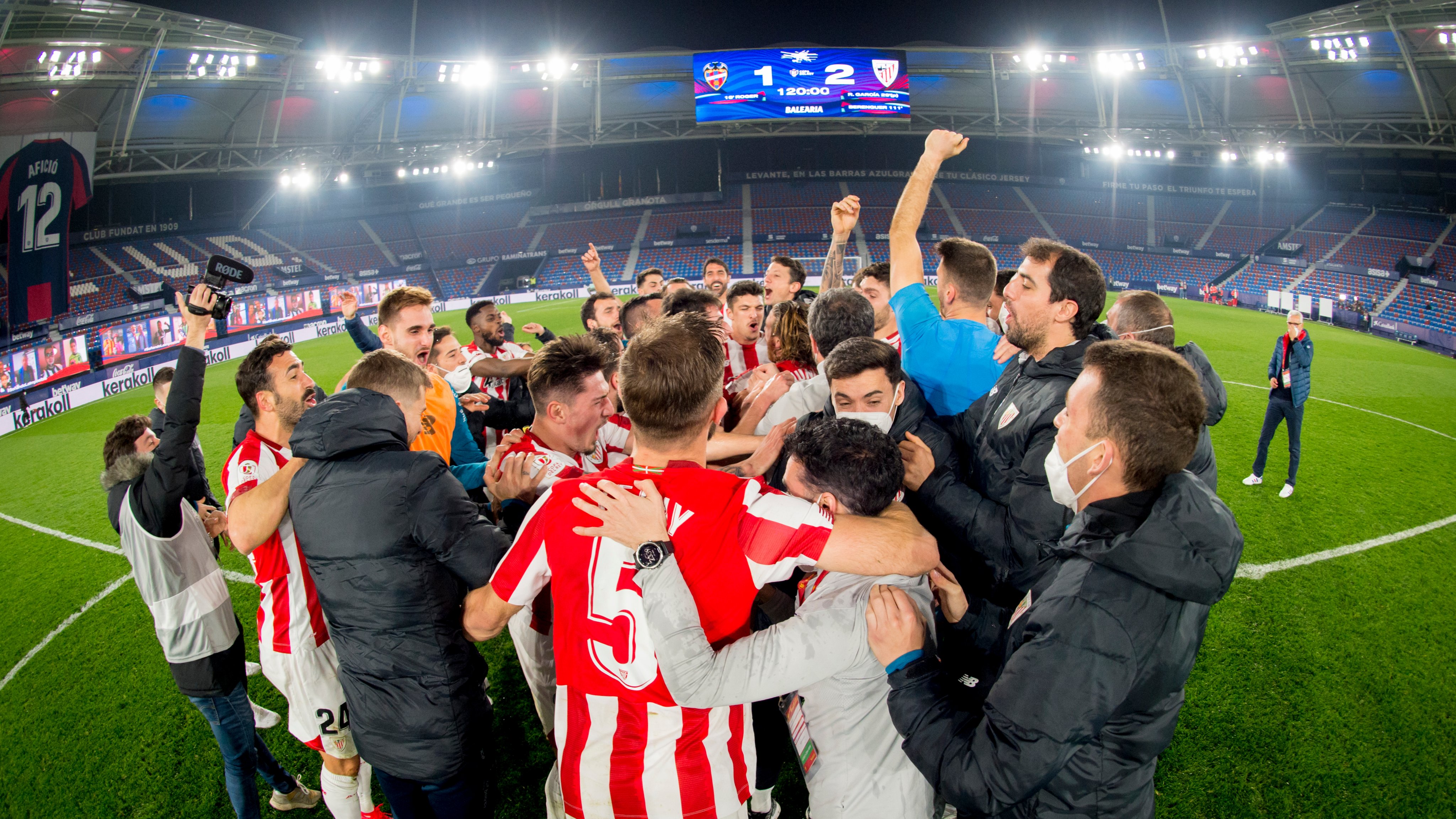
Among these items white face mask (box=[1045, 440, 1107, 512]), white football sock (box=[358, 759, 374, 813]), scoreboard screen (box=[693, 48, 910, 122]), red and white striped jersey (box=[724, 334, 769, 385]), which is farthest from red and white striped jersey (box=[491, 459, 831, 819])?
scoreboard screen (box=[693, 48, 910, 122])

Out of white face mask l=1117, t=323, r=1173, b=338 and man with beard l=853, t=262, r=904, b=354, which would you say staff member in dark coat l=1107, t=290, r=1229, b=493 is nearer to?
white face mask l=1117, t=323, r=1173, b=338

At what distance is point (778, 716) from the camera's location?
3658 mm

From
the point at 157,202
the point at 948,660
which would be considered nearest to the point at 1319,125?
the point at 948,660

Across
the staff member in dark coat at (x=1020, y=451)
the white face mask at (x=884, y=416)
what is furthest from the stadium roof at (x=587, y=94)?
the staff member in dark coat at (x=1020, y=451)

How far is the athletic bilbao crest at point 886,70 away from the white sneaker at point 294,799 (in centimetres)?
3903

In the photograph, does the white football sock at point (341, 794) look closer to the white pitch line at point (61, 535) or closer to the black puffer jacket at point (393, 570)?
the black puffer jacket at point (393, 570)

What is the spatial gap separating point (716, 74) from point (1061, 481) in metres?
38.3

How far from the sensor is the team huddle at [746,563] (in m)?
1.87

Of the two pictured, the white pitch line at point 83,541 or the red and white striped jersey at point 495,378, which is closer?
the red and white striped jersey at point 495,378

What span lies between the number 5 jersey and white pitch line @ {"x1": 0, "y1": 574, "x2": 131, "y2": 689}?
14.8 metres

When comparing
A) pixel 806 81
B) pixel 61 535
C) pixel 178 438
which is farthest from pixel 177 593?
pixel 806 81

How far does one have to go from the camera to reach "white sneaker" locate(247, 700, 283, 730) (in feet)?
16.0

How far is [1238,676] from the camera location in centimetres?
507

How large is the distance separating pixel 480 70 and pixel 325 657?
40.3 metres
